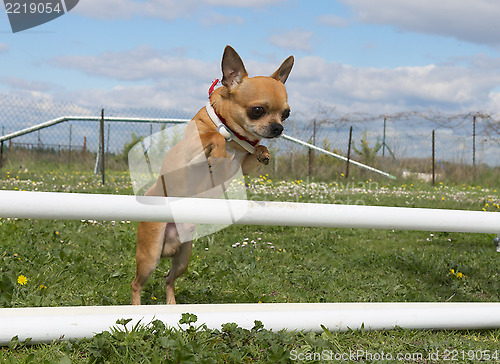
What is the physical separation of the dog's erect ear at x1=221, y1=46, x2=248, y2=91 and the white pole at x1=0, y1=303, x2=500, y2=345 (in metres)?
1.47

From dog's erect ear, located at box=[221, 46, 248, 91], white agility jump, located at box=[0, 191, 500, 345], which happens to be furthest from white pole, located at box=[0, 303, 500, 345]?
dog's erect ear, located at box=[221, 46, 248, 91]

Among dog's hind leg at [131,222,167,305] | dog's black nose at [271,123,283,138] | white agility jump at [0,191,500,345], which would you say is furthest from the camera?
dog's hind leg at [131,222,167,305]

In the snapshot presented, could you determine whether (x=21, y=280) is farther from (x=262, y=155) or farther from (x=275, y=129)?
(x=275, y=129)

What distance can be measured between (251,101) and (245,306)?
1.47 m

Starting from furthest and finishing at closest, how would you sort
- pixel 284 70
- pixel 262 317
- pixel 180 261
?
pixel 180 261
pixel 262 317
pixel 284 70

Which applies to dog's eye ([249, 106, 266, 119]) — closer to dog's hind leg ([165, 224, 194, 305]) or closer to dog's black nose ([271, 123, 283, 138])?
dog's black nose ([271, 123, 283, 138])

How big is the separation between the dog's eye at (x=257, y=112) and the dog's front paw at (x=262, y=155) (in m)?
0.26

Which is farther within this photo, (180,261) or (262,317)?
(180,261)

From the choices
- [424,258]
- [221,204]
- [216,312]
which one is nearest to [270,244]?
[424,258]

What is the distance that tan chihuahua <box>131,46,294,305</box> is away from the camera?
8.40ft

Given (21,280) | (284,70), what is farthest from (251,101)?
(21,280)

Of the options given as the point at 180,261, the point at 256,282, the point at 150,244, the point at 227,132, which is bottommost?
the point at 256,282

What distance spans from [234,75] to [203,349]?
1606 mm

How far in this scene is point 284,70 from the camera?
2.73 meters
